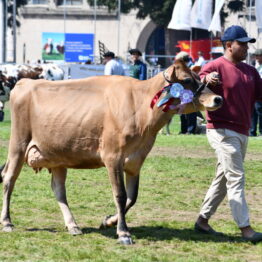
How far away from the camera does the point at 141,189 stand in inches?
500

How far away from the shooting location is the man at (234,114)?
885cm

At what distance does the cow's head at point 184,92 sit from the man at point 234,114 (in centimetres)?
11

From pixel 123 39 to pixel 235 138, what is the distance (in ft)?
223

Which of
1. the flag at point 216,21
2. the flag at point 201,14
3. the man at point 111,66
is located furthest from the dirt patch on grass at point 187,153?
the flag at point 201,14

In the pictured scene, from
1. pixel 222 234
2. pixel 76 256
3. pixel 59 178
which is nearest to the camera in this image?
pixel 76 256

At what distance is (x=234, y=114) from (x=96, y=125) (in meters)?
1.47

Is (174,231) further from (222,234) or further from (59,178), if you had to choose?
(59,178)

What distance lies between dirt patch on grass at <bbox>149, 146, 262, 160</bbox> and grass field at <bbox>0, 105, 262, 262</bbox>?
0.88 meters

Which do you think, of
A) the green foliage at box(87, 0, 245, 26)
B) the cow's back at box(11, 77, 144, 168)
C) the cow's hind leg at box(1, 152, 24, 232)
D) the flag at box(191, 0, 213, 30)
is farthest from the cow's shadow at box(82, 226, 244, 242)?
the green foliage at box(87, 0, 245, 26)

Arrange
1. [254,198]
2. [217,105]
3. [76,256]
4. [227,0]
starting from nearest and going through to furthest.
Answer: [76,256]
[217,105]
[254,198]
[227,0]

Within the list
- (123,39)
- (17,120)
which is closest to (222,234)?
(17,120)

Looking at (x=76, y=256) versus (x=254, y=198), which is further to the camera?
(x=254, y=198)

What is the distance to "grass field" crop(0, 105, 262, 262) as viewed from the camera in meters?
8.25

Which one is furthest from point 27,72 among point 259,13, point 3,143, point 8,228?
point 8,228
